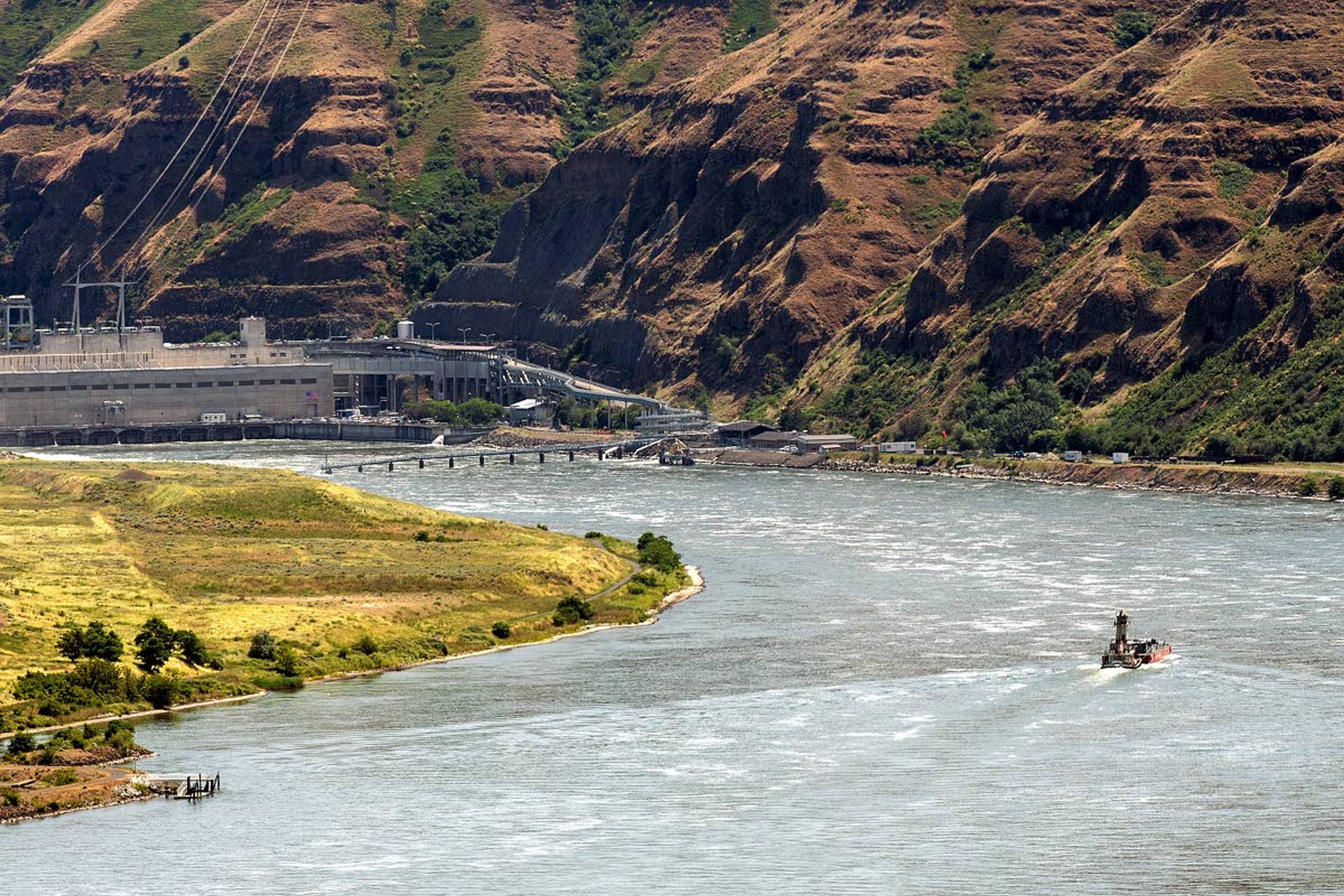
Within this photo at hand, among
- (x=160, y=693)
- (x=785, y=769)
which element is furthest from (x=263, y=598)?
(x=785, y=769)

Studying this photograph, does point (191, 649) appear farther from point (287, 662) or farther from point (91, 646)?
point (91, 646)

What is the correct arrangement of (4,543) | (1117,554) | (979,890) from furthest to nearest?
(1117,554) → (4,543) → (979,890)

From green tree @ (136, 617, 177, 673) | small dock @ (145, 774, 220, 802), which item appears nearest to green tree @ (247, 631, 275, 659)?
green tree @ (136, 617, 177, 673)

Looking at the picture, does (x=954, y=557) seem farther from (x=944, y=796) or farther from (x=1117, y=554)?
(x=944, y=796)

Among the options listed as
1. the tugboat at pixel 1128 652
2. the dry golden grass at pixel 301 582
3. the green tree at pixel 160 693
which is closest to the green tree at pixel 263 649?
the dry golden grass at pixel 301 582

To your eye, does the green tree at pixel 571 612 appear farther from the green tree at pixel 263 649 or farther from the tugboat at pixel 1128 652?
the tugboat at pixel 1128 652

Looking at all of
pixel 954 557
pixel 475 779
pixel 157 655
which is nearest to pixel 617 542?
pixel 954 557
